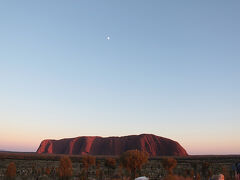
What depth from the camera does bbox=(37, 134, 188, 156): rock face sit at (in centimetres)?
16125

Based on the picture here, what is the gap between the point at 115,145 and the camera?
563ft

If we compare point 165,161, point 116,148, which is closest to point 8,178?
point 165,161

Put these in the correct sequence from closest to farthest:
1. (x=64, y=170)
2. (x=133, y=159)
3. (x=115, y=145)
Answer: (x=133, y=159), (x=64, y=170), (x=115, y=145)

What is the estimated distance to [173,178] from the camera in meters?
15.1

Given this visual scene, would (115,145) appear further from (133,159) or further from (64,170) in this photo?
(133,159)

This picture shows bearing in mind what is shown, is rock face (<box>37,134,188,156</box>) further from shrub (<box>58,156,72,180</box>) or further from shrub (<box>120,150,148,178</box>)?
shrub (<box>120,150,148,178</box>)

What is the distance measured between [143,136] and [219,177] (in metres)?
160

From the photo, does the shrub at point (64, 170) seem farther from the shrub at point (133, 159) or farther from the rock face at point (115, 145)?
the rock face at point (115, 145)

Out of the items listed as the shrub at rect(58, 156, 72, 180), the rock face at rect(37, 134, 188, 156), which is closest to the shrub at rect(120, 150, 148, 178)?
the shrub at rect(58, 156, 72, 180)

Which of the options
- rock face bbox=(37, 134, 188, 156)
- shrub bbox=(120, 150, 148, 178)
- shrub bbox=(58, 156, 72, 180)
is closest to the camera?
shrub bbox=(120, 150, 148, 178)

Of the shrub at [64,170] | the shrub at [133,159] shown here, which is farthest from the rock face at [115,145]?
the shrub at [133,159]

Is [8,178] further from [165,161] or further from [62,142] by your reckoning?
[62,142]

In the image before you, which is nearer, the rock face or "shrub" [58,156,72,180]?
"shrub" [58,156,72,180]

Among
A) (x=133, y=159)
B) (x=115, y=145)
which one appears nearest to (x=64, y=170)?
(x=133, y=159)
